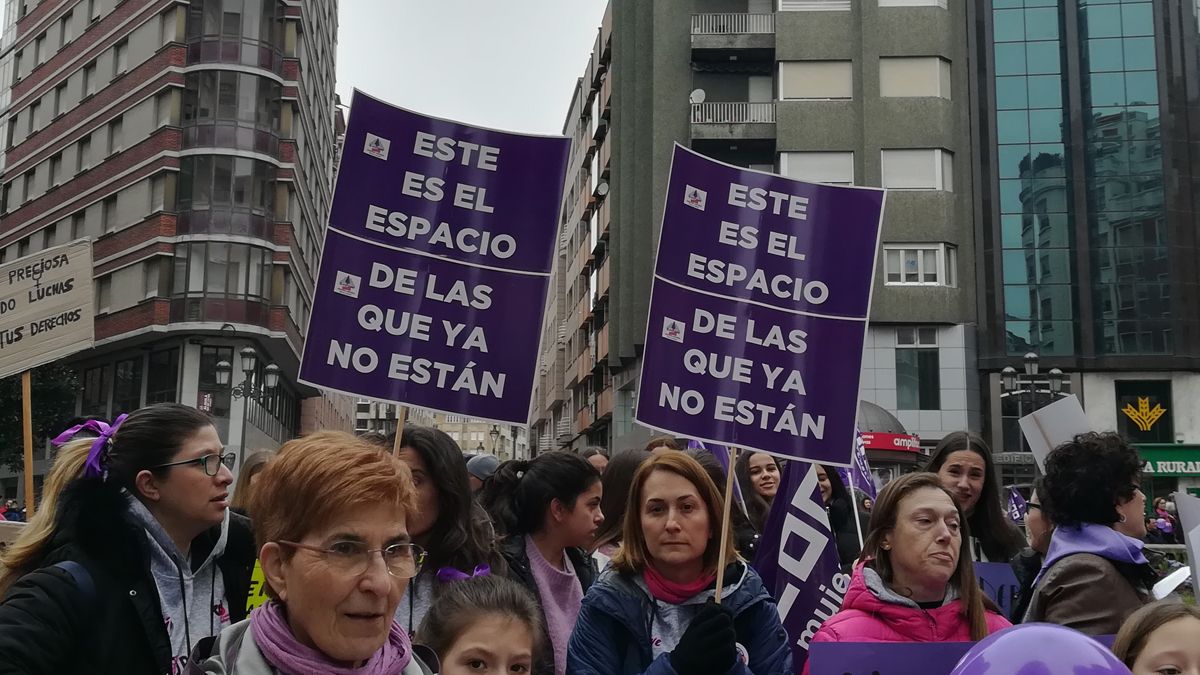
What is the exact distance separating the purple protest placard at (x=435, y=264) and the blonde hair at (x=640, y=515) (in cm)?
100

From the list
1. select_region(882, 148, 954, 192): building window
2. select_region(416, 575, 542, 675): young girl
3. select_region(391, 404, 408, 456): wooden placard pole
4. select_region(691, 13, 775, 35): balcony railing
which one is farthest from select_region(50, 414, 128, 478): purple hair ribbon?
select_region(691, 13, 775, 35): balcony railing

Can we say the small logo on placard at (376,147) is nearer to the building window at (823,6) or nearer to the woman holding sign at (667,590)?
the woman holding sign at (667,590)

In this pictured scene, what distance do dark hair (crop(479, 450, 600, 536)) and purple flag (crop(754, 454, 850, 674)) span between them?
3.32 feet

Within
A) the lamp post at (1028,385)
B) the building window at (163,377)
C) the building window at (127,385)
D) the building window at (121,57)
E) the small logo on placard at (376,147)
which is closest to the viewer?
the small logo on placard at (376,147)

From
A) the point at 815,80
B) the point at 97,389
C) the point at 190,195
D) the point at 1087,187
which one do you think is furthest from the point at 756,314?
the point at 97,389

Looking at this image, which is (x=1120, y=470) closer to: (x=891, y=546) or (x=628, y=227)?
(x=891, y=546)

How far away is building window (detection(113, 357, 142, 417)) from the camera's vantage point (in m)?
40.5

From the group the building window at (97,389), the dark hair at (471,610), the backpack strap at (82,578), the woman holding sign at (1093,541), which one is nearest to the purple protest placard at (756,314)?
the woman holding sign at (1093,541)

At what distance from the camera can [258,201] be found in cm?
3991

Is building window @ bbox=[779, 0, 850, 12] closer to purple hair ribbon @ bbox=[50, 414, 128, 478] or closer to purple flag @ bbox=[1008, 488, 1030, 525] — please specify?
purple flag @ bbox=[1008, 488, 1030, 525]

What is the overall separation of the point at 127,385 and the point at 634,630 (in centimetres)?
4066

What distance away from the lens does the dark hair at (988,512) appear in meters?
5.93

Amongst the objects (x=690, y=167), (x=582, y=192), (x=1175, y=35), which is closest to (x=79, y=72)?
(x=582, y=192)

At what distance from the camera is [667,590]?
4.02m
